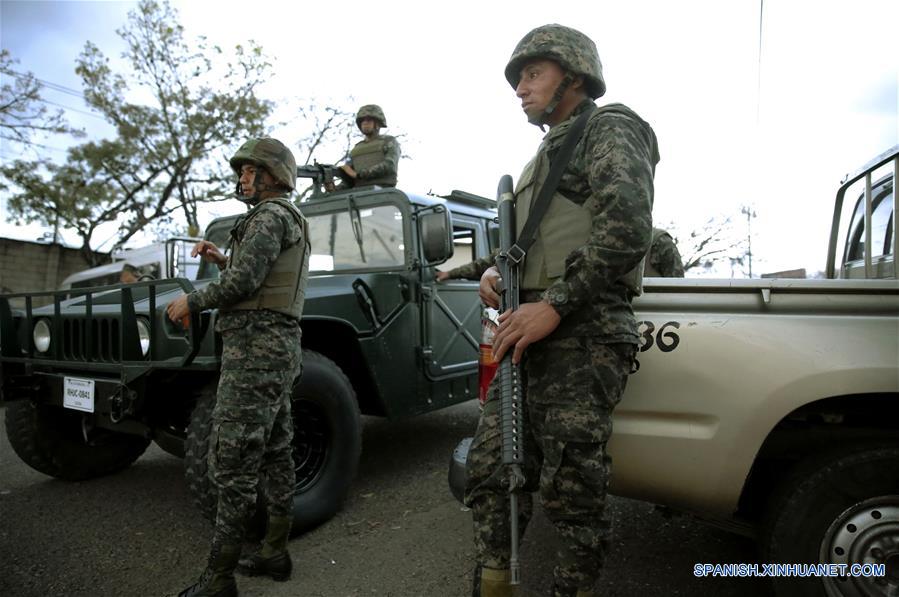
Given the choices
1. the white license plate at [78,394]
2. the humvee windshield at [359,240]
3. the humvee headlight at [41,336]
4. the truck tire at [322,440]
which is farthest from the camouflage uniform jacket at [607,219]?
the humvee headlight at [41,336]

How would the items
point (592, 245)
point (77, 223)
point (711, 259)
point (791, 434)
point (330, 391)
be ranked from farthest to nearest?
1. point (711, 259)
2. point (77, 223)
3. point (330, 391)
4. point (791, 434)
5. point (592, 245)

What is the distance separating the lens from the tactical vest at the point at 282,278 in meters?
2.36

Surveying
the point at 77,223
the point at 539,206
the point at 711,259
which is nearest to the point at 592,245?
the point at 539,206

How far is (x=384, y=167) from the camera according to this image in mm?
4281

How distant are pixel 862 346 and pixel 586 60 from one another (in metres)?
1.13

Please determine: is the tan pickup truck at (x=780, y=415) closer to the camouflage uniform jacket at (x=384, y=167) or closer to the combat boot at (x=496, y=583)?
the combat boot at (x=496, y=583)

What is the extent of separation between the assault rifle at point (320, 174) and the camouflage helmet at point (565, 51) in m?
2.59

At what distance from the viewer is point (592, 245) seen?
1555 mm

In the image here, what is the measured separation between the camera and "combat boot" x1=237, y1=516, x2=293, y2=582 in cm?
245

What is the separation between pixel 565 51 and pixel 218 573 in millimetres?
2093

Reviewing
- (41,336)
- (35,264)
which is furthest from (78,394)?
(35,264)

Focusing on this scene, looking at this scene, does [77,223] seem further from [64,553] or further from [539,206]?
[539,206]

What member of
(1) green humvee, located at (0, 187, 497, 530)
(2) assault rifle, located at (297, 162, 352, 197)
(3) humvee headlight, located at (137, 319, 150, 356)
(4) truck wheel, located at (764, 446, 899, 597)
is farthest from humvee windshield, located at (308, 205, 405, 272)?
(4) truck wheel, located at (764, 446, 899, 597)

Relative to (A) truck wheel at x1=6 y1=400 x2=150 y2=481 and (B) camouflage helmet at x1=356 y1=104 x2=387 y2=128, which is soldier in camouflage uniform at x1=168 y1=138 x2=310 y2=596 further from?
(B) camouflage helmet at x1=356 y1=104 x2=387 y2=128
